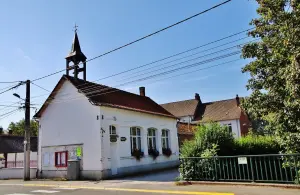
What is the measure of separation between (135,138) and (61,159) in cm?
553

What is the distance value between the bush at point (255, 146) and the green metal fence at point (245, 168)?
1.56m

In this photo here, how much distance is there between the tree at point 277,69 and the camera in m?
8.88

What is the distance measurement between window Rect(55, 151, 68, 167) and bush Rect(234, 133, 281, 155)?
12148mm

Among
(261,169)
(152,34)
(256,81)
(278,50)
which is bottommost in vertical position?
(261,169)

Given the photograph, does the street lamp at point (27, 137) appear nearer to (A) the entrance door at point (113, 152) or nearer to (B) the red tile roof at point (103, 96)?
(B) the red tile roof at point (103, 96)

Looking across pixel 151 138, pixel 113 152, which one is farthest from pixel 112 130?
pixel 151 138

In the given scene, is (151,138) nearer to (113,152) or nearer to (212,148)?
(113,152)

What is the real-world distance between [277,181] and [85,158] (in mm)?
12399

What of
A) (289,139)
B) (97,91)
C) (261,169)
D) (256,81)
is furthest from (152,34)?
(97,91)

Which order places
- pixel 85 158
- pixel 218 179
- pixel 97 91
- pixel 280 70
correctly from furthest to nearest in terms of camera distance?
pixel 97 91, pixel 85 158, pixel 218 179, pixel 280 70

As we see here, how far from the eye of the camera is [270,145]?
44.7 feet

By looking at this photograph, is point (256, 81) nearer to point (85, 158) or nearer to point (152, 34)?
point (152, 34)

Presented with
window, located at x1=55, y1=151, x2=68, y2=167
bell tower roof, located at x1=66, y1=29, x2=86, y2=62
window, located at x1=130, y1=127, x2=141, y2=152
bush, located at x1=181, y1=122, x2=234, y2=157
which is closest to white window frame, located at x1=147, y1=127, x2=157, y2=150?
window, located at x1=130, y1=127, x2=141, y2=152

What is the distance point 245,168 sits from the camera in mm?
12227
